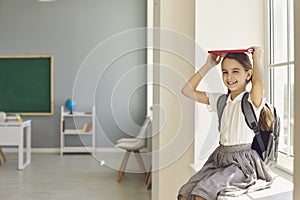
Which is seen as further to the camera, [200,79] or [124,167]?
[124,167]

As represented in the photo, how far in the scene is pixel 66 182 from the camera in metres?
4.46

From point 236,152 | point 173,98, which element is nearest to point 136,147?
point 173,98

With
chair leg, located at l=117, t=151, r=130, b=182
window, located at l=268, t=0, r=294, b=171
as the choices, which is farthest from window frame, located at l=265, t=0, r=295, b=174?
chair leg, located at l=117, t=151, r=130, b=182

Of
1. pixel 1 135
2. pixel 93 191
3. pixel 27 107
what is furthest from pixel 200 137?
pixel 27 107

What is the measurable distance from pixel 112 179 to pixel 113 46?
2.99m

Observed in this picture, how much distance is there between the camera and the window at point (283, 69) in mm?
1920

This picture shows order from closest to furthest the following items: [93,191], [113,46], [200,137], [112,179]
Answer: [200,137], [93,191], [112,179], [113,46]

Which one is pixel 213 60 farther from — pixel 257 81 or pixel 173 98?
pixel 173 98

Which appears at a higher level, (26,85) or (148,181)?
(26,85)

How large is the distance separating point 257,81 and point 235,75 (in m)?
0.10

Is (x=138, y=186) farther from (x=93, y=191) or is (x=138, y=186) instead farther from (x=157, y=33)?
(x=157, y=33)

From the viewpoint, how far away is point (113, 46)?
686 cm

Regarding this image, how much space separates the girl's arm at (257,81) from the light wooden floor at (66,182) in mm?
2590

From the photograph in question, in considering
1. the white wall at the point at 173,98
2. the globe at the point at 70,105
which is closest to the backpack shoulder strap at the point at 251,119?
the white wall at the point at 173,98
